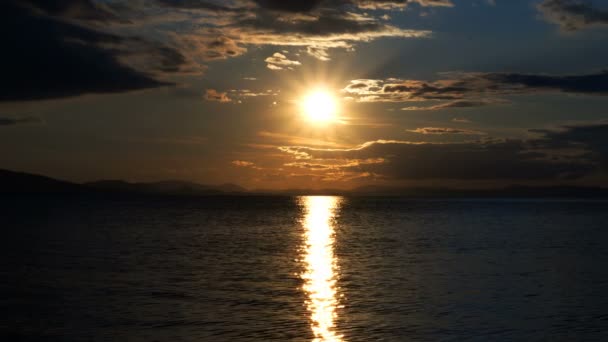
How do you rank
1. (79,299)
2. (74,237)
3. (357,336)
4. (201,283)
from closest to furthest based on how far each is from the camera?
1. (357,336)
2. (79,299)
3. (201,283)
4. (74,237)

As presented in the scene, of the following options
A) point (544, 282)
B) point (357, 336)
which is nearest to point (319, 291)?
point (357, 336)

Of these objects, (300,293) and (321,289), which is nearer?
(300,293)

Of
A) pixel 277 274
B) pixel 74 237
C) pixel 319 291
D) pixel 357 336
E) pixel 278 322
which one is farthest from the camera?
pixel 74 237

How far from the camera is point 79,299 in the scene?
3291cm

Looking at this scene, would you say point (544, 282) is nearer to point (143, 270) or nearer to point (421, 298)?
point (421, 298)

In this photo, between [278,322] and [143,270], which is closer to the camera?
[278,322]

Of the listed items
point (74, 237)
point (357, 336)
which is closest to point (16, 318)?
point (357, 336)

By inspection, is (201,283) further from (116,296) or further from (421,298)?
(421,298)

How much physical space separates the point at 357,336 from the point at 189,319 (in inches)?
314

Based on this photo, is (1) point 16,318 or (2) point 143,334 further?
(1) point 16,318

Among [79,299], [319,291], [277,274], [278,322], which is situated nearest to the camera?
[278,322]

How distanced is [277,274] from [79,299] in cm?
1489

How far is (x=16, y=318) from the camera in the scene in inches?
1107

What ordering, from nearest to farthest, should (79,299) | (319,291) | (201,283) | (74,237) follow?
(79,299) < (319,291) < (201,283) < (74,237)
